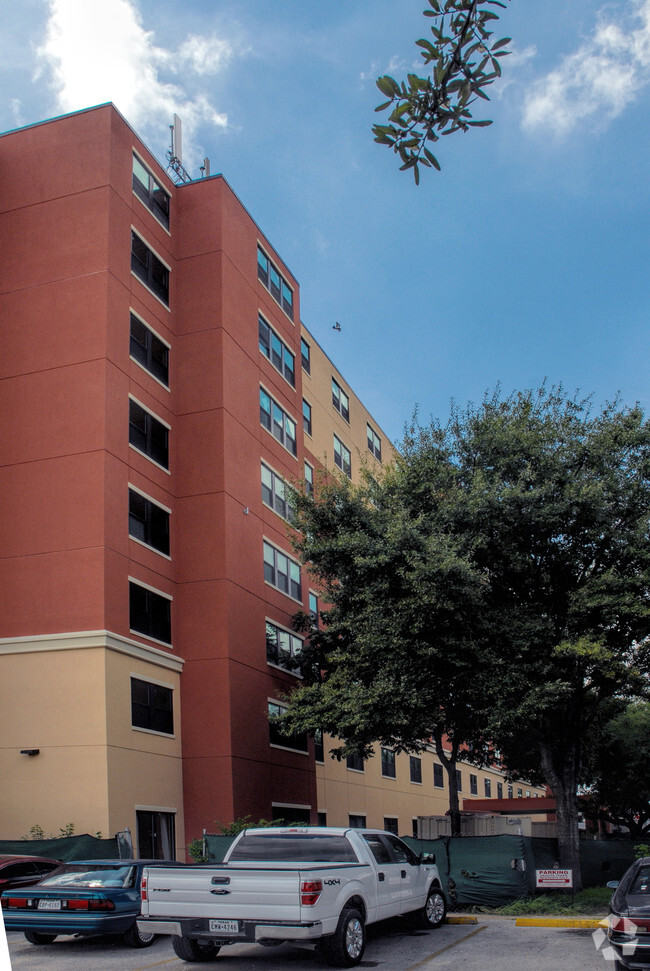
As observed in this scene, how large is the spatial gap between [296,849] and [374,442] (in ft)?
124

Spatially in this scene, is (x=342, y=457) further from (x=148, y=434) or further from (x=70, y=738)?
(x=70, y=738)

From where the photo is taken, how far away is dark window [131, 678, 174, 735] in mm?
23344

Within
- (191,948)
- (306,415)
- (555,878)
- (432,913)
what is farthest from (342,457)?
(191,948)

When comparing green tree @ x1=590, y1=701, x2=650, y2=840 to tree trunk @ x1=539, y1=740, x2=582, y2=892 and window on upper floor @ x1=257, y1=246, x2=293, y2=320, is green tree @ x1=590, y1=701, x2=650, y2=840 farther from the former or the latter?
window on upper floor @ x1=257, y1=246, x2=293, y2=320

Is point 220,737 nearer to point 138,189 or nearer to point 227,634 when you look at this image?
point 227,634

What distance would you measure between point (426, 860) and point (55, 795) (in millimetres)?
9921

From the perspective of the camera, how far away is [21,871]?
1505 cm

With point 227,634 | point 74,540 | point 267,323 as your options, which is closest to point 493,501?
point 227,634

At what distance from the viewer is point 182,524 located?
27.1 meters

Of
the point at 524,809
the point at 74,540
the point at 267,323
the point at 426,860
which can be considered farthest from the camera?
the point at 524,809

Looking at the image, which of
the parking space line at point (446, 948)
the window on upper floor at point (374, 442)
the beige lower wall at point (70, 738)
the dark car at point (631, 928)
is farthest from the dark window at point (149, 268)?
the dark car at point (631, 928)

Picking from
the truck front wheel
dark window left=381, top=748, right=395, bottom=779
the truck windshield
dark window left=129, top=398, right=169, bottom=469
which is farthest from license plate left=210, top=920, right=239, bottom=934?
dark window left=381, top=748, right=395, bottom=779

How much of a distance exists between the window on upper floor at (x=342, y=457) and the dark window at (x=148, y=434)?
49.1 feet

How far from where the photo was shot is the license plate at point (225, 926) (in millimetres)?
10453
